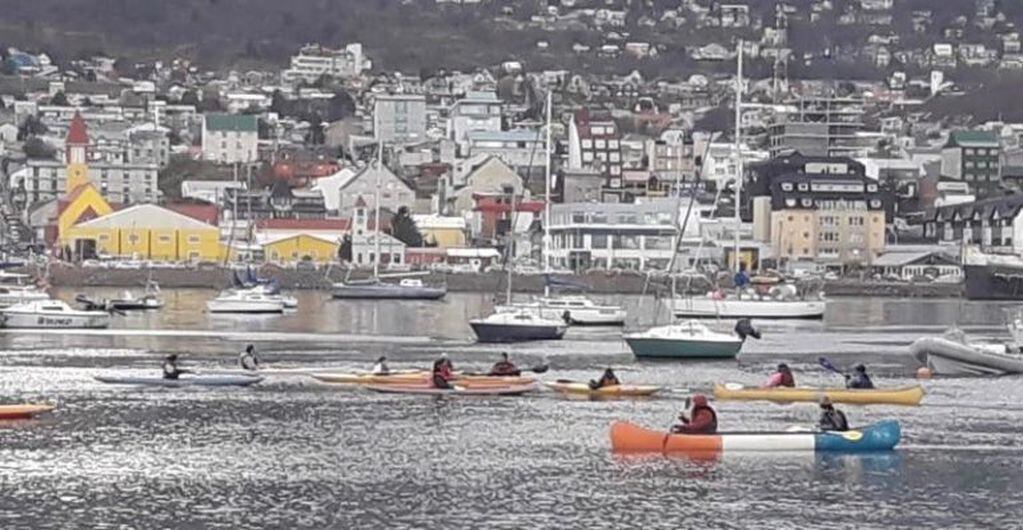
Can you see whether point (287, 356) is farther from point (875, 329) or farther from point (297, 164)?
point (297, 164)

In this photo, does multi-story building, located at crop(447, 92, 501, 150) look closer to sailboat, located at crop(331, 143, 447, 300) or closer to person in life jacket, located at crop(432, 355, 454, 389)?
sailboat, located at crop(331, 143, 447, 300)

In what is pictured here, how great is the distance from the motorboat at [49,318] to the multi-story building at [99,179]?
77.9 meters

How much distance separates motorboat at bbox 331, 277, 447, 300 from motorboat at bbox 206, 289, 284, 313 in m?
15.3

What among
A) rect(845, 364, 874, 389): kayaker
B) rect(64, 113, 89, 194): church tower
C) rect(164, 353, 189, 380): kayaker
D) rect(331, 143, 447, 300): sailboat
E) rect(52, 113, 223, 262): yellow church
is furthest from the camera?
rect(64, 113, 89, 194): church tower

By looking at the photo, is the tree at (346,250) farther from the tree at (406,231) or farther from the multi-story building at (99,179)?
the multi-story building at (99,179)

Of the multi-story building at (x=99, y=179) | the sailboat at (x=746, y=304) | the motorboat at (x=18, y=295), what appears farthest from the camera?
the multi-story building at (x=99, y=179)

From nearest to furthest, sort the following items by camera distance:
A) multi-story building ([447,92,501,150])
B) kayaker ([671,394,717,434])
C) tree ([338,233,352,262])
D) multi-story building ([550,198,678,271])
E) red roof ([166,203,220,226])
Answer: kayaker ([671,394,717,434]) → multi-story building ([550,198,678,271]) → tree ([338,233,352,262]) → red roof ([166,203,220,226]) → multi-story building ([447,92,501,150])

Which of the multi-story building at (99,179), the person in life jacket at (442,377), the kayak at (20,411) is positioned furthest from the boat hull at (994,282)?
the kayak at (20,411)

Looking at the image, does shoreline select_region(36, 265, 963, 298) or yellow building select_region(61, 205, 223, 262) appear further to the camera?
yellow building select_region(61, 205, 223, 262)

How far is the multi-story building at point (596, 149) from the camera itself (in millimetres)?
162500

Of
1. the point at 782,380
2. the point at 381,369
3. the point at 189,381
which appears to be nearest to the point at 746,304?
the point at 782,380

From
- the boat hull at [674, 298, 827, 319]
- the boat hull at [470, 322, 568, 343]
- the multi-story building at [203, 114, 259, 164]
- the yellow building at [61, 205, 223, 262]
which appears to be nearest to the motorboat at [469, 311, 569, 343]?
the boat hull at [470, 322, 568, 343]

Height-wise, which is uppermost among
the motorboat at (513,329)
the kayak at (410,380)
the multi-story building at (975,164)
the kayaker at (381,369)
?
the multi-story building at (975,164)

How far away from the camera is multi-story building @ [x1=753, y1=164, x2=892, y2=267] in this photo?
125 meters
